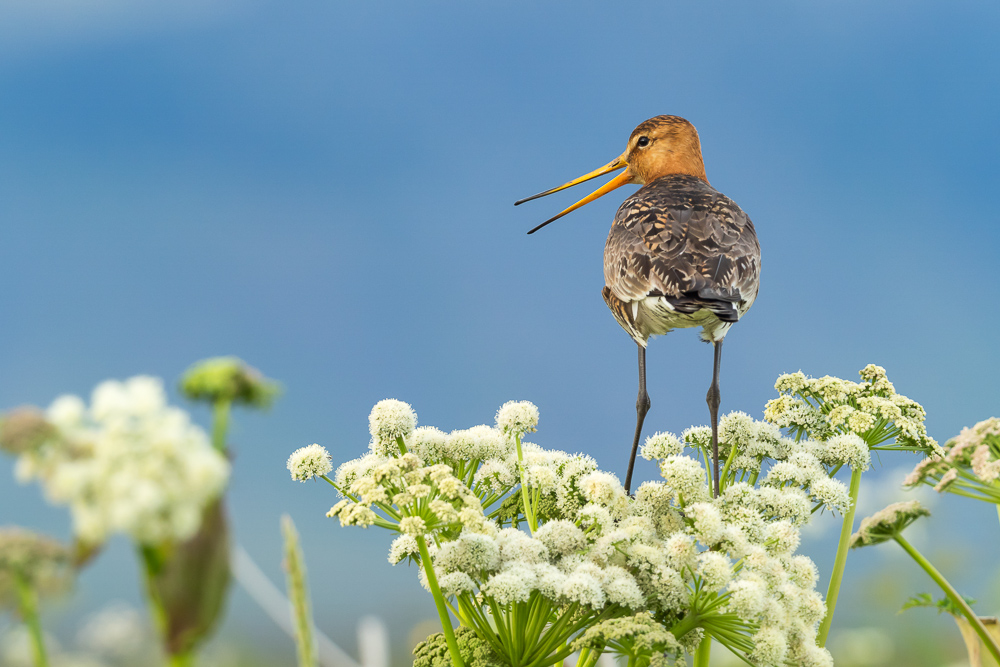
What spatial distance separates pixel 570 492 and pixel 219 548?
2330mm

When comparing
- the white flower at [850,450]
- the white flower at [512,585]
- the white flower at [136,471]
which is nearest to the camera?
the white flower at [136,471]

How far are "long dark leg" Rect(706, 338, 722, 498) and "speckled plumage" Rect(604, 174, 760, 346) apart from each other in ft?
0.38

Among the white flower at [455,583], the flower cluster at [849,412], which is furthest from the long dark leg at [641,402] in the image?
the white flower at [455,583]

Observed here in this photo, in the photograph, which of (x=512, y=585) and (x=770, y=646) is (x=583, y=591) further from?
(x=770, y=646)

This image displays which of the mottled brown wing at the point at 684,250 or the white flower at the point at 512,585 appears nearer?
the white flower at the point at 512,585

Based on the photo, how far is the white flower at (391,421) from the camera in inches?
129

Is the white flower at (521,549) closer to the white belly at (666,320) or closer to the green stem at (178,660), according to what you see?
the white belly at (666,320)

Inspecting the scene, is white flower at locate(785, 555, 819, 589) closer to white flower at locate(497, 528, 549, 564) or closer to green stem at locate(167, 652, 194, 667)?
white flower at locate(497, 528, 549, 564)

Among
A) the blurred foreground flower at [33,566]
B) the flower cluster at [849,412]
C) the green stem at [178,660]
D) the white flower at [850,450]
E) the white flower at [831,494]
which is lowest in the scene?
the green stem at [178,660]

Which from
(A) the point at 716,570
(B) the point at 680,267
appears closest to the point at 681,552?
(A) the point at 716,570

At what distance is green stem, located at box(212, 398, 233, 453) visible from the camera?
113cm

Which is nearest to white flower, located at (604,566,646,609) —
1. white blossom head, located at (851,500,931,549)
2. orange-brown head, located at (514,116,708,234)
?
white blossom head, located at (851,500,931,549)

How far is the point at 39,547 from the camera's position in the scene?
121cm

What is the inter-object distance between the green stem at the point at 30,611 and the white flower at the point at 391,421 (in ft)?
6.78
